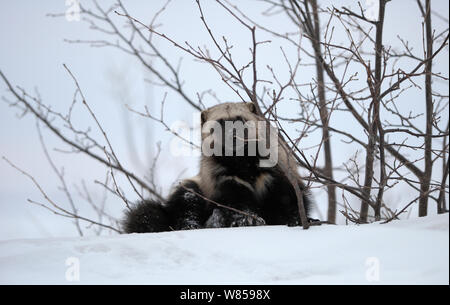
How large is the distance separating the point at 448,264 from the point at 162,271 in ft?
4.71

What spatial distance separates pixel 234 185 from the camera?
443 cm

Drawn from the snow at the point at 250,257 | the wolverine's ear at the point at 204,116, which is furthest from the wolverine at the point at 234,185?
the snow at the point at 250,257

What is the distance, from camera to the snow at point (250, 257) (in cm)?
230

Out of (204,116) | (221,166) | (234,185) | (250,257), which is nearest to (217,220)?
(234,185)

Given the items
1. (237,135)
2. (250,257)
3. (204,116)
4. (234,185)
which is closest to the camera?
(250,257)

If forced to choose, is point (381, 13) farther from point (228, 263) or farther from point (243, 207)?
point (228, 263)

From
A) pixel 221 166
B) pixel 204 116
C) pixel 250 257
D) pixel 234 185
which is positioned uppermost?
pixel 204 116

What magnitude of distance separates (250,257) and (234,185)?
5.71ft

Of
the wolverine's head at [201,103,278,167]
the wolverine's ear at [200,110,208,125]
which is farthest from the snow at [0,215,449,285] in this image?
the wolverine's ear at [200,110,208,125]

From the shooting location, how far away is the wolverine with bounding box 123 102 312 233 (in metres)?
4.33

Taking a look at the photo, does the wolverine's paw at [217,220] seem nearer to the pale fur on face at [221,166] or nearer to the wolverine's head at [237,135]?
the pale fur on face at [221,166]

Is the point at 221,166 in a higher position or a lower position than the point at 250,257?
higher

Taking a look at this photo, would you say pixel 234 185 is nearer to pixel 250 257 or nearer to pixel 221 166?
pixel 221 166

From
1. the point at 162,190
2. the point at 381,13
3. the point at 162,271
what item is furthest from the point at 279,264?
the point at 162,190
